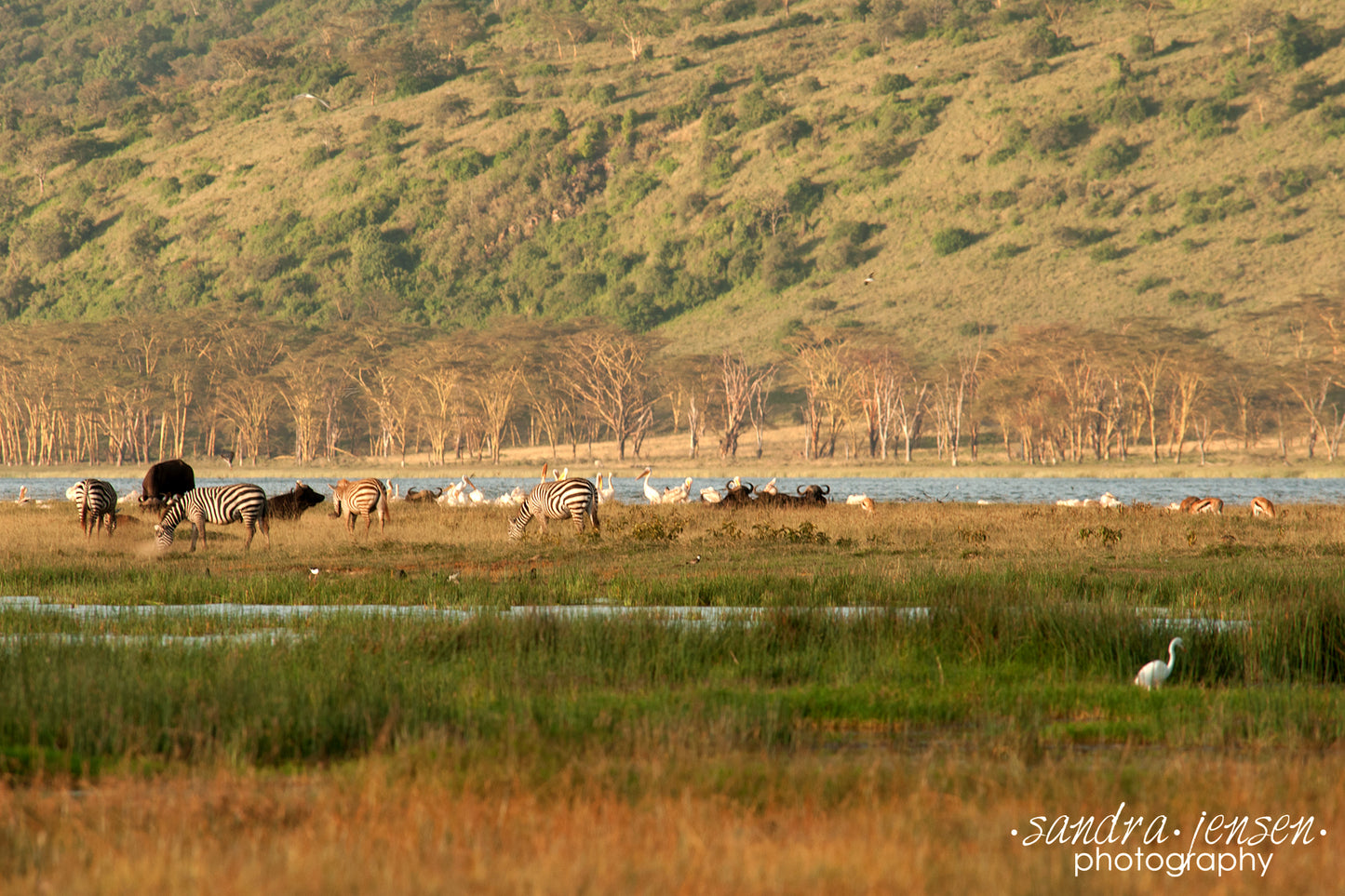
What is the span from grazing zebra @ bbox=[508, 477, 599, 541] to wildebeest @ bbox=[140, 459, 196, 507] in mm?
6709

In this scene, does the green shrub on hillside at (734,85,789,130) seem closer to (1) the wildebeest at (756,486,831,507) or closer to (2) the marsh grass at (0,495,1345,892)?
(1) the wildebeest at (756,486,831,507)

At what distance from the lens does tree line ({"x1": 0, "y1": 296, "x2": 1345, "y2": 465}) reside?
282ft

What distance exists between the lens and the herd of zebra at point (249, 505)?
23.0 metres

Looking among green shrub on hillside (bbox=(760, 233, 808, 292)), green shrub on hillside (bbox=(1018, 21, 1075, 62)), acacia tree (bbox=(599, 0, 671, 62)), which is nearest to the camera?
green shrub on hillside (bbox=(760, 233, 808, 292))

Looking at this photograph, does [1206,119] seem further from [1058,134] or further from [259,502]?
[259,502]

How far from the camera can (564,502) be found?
2605 cm

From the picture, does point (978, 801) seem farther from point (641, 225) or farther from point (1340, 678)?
point (641, 225)

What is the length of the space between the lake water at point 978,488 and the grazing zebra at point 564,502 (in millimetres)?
20261

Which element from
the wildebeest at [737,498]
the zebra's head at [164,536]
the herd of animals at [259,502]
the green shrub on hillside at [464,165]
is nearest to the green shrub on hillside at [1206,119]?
the green shrub on hillside at [464,165]

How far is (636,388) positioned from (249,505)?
73.8 meters

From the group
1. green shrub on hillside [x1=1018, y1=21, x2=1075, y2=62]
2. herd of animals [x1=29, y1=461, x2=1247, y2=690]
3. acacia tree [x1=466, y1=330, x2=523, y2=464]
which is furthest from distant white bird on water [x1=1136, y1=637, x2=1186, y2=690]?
Result: green shrub on hillside [x1=1018, y1=21, x2=1075, y2=62]

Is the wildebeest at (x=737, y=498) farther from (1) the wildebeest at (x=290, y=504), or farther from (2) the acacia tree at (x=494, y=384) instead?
(2) the acacia tree at (x=494, y=384)

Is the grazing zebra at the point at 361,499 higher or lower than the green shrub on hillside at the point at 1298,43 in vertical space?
lower

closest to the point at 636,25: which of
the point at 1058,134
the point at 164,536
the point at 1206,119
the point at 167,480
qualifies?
the point at 1058,134
